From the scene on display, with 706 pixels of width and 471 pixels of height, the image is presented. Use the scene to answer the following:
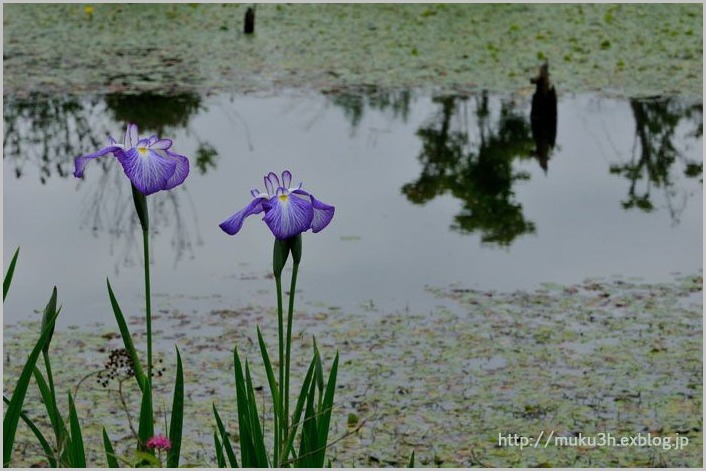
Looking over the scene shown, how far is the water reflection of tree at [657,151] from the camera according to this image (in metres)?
6.61

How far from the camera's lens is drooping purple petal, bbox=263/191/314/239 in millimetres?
1604

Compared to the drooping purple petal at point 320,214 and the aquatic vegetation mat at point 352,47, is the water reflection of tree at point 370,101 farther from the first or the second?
the drooping purple petal at point 320,214

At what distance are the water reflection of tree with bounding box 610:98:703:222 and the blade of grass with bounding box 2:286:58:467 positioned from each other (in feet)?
15.6

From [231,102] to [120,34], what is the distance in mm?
2586

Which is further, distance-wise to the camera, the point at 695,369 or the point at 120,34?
the point at 120,34

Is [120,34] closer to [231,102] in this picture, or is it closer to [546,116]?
[231,102]

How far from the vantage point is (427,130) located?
7.96 meters

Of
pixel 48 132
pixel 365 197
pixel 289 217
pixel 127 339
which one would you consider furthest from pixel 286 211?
pixel 48 132

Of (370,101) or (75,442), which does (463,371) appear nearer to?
(75,442)

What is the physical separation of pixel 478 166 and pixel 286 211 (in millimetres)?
5620

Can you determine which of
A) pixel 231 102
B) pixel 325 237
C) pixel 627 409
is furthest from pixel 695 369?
pixel 231 102

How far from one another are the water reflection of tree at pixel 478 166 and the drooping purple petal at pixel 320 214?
4.10 meters

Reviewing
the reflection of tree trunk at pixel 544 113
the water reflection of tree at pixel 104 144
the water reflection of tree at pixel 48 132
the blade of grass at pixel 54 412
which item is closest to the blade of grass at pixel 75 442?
the blade of grass at pixel 54 412

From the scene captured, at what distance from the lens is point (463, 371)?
4102 millimetres
